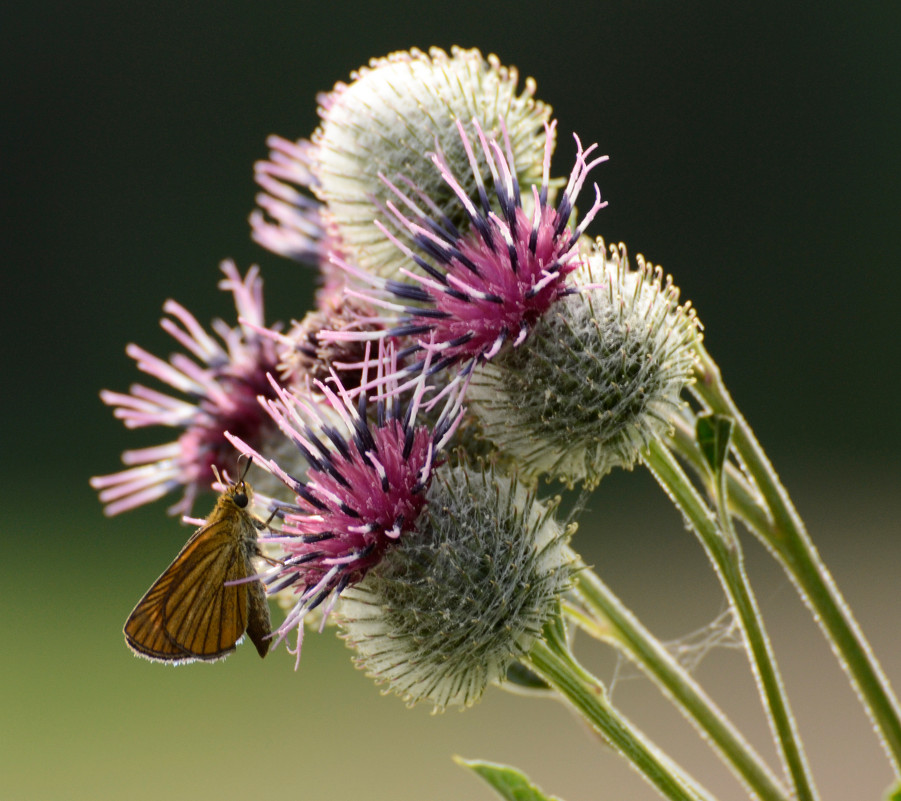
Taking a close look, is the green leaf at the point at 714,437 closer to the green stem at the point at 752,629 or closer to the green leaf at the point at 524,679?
the green stem at the point at 752,629

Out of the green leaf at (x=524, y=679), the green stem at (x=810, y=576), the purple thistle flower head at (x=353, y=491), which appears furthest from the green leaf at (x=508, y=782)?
the green stem at (x=810, y=576)

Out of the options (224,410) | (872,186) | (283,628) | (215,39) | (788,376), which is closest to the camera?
(283,628)

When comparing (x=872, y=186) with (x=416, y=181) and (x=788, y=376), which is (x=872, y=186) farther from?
(x=416, y=181)

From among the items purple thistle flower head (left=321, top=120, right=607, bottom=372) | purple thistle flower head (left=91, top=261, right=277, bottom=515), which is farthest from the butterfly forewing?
purple thistle flower head (left=91, top=261, right=277, bottom=515)

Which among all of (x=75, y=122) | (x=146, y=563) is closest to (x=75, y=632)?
(x=146, y=563)

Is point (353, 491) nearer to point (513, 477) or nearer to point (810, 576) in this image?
point (513, 477)

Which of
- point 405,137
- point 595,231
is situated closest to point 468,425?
point 405,137

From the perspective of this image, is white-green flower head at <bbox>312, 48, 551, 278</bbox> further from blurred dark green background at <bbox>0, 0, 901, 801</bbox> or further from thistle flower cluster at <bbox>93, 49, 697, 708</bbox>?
blurred dark green background at <bbox>0, 0, 901, 801</bbox>
